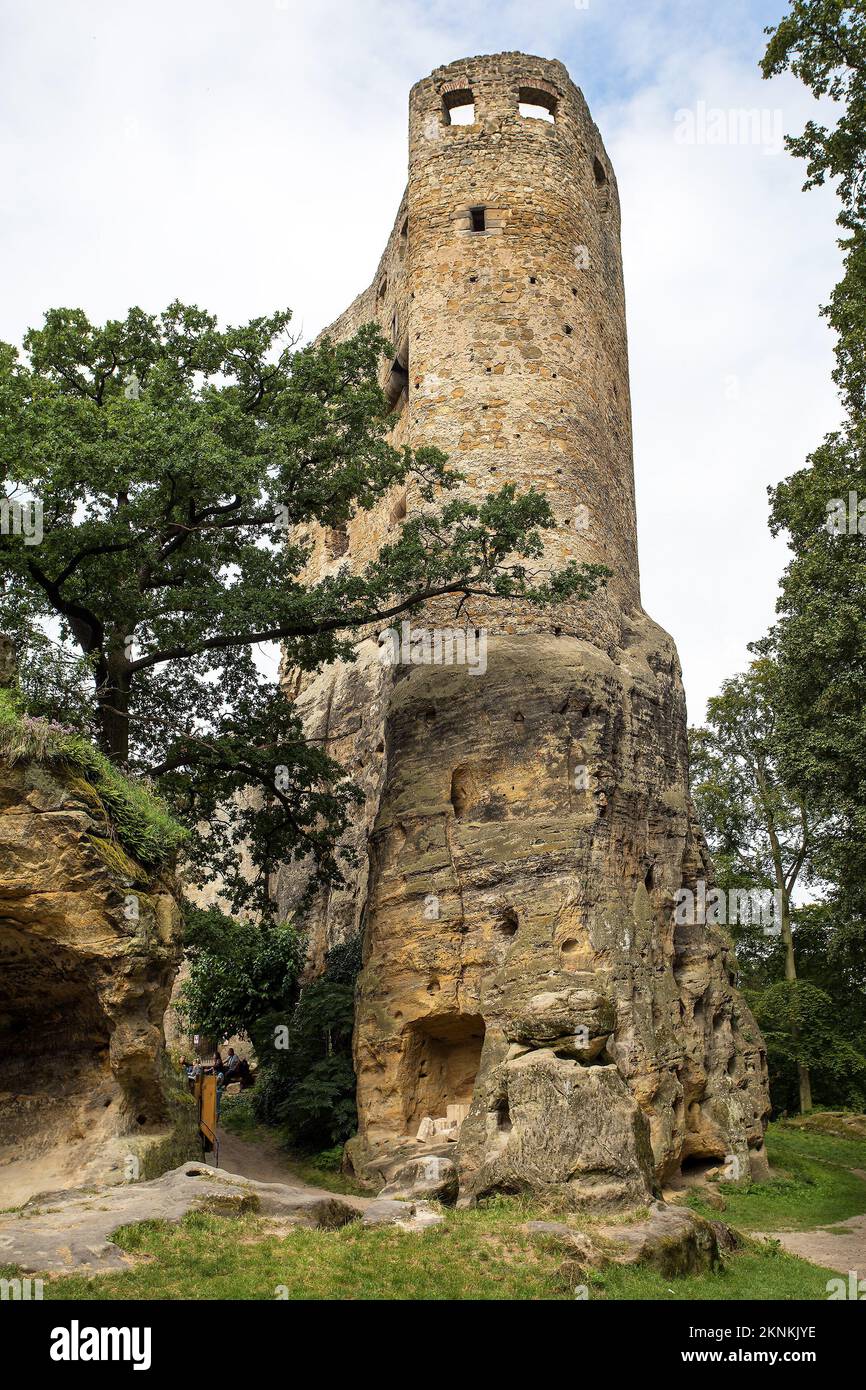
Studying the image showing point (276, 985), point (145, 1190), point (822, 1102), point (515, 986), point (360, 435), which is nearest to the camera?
point (145, 1190)

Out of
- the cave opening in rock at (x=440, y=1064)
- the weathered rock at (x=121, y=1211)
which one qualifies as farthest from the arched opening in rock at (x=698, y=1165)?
the weathered rock at (x=121, y=1211)

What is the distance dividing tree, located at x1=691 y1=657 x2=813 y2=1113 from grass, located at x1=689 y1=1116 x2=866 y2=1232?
8490 mm

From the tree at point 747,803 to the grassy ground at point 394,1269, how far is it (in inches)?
838

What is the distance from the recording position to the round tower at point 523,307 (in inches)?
867

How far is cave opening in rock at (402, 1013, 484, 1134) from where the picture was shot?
17.7 m

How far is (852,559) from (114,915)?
41.0ft

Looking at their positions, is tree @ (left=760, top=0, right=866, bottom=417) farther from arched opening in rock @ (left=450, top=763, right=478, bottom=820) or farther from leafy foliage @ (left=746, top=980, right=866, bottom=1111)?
leafy foliage @ (left=746, top=980, right=866, bottom=1111)

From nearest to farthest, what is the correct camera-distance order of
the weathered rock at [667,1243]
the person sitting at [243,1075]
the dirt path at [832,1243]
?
the weathered rock at [667,1243]
the dirt path at [832,1243]
the person sitting at [243,1075]

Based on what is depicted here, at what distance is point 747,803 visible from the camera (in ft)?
112

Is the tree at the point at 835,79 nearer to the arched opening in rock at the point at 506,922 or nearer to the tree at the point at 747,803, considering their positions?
the arched opening in rock at the point at 506,922
